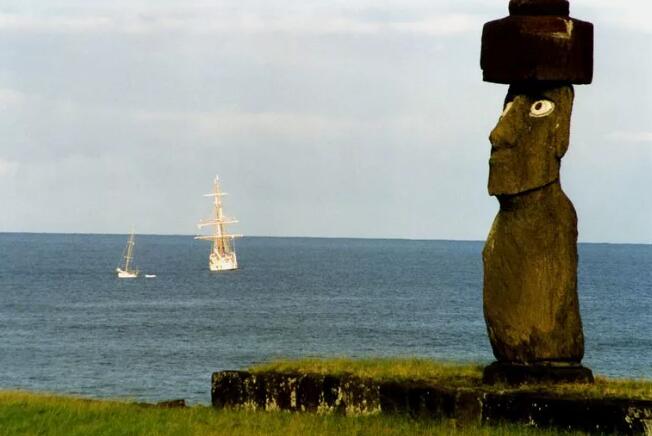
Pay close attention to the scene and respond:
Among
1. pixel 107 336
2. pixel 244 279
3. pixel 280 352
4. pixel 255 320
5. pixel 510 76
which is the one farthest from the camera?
pixel 244 279

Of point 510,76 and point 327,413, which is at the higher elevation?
point 510,76

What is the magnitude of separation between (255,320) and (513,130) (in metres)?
54.2

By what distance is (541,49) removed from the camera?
1499 centimetres

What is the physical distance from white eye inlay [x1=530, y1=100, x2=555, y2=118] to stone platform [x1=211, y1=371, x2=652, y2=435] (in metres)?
3.43

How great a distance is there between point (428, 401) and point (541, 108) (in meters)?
3.89

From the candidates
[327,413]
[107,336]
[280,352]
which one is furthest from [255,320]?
[327,413]

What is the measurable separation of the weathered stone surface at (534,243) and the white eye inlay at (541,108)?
0.01 metres

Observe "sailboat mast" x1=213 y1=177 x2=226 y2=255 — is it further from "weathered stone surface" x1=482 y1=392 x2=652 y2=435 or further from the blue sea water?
"weathered stone surface" x1=482 y1=392 x2=652 y2=435

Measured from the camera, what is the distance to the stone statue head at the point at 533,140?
50.3 feet

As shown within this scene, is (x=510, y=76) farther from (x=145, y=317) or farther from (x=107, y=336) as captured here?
(x=145, y=317)

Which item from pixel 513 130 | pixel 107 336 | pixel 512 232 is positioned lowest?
pixel 107 336

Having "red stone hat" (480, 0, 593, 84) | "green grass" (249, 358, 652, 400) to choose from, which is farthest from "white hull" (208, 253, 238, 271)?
"red stone hat" (480, 0, 593, 84)

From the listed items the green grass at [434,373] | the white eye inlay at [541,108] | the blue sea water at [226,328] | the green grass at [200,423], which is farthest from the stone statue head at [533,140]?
the blue sea water at [226,328]

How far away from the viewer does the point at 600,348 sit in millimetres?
53375
